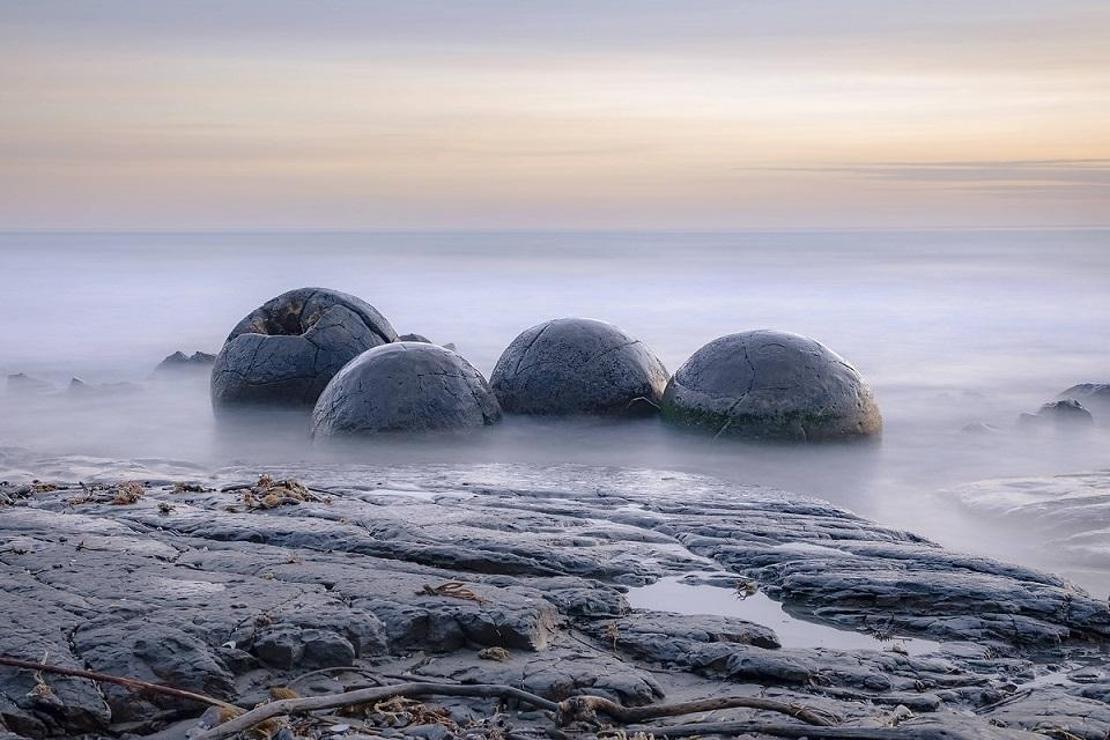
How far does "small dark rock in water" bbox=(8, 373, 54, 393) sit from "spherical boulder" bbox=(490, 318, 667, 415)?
7.26 metres

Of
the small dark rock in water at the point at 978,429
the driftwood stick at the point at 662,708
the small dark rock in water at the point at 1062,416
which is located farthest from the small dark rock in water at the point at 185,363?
the driftwood stick at the point at 662,708

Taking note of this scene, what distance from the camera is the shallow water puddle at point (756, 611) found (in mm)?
4590

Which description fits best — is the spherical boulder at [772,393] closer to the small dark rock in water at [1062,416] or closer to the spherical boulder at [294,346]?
the small dark rock in water at [1062,416]

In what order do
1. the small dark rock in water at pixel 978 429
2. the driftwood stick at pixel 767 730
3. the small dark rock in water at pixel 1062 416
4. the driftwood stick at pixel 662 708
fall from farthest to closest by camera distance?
the small dark rock in water at pixel 1062 416 < the small dark rock in water at pixel 978 429 < the driftwood stick at pixel 662 708 < the driftwood stick at pixel 767 730

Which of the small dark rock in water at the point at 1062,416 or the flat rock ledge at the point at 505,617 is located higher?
the small dark rock in water at the point at 1062,416

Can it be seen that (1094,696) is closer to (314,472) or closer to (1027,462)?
(314,472)

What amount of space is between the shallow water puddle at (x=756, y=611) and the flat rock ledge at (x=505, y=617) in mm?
52

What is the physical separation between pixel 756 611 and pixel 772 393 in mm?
4539

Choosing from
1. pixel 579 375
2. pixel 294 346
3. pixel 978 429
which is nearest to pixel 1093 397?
pixel 978 429

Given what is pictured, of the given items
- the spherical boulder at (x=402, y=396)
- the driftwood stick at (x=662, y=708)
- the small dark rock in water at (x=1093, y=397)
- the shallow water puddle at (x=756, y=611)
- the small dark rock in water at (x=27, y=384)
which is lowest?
the driftwood stick at (x=662, y=708)

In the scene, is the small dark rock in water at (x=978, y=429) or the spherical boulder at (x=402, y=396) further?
the small dark rock in water at (x=978, y=429)

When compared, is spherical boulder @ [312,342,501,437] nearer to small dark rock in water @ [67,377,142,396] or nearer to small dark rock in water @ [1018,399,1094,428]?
small dark rock in water @ [67,377,142,396]

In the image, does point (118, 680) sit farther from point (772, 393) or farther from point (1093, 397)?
point (1093, 397)

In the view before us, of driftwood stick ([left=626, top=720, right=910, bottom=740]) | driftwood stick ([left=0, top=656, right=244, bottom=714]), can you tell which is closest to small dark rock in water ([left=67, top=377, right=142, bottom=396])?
driftwood stick ([left=0, top=656, right=244, bottom=714])
